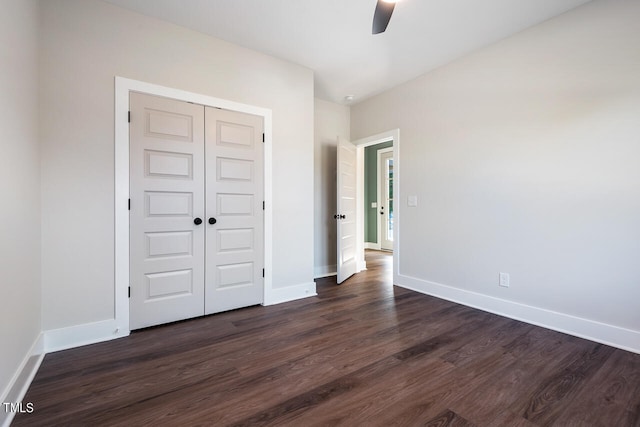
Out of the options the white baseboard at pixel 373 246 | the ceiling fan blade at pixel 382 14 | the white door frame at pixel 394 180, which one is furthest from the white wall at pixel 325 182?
the white baseboard at pixel 373 246

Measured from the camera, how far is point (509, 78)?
2668 millimetres

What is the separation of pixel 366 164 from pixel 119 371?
6367 millimetres

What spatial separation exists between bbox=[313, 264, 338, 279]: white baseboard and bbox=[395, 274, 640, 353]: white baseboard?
4.49 ft

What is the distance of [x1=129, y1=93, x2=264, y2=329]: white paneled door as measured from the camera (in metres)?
2.35

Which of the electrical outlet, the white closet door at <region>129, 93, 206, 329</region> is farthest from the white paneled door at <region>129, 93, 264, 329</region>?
the electrical outlet

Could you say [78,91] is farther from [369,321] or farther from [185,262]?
[369,321]

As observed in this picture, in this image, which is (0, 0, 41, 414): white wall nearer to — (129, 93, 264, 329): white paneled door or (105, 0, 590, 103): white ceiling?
(129, 93, 264, 329): white paneled door

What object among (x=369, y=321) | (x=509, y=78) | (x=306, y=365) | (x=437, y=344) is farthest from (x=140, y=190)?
(x=509, y=78)

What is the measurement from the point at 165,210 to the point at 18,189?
94cm

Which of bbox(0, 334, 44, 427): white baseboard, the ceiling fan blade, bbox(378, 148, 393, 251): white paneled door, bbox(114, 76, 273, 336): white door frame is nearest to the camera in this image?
bbox(0, 334, 44, 427): white baseboard

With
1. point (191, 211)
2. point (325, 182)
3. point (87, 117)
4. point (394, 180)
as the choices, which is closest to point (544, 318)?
point (394, 180)

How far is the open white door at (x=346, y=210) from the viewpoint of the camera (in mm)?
3811

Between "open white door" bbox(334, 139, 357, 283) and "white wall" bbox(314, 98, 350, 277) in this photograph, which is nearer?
"open white door" bbox(334, 139, 357, 283)

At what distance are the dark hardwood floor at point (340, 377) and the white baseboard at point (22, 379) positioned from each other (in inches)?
1.8
